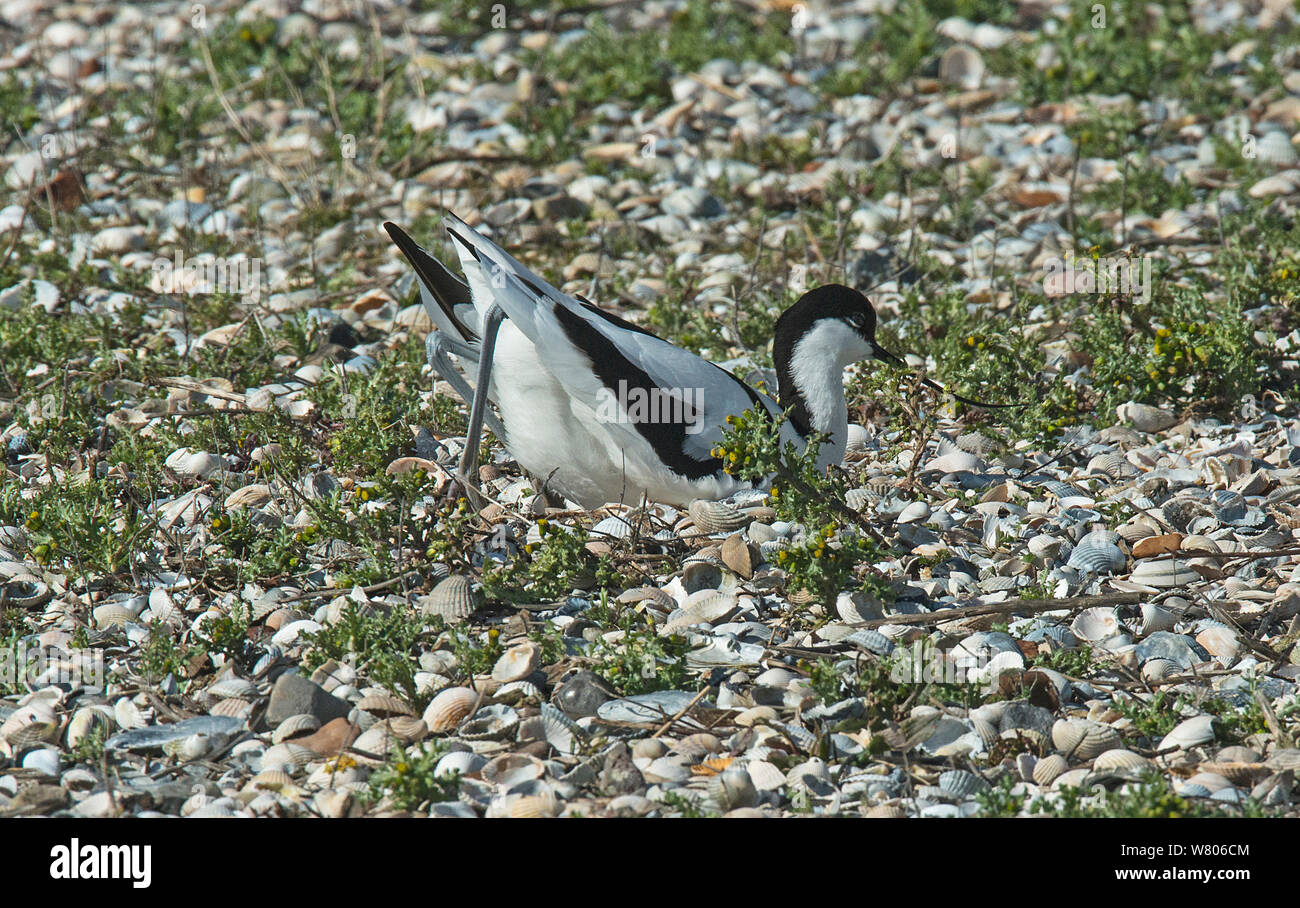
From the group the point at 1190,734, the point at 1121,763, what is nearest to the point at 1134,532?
the point at 1190,734

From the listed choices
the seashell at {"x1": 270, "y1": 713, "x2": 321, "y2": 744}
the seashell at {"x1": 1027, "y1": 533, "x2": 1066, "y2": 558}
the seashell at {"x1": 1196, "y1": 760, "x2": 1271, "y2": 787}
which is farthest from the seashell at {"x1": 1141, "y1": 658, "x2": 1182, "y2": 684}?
the seashell at {"x1": 270, "y1": 713, "x2": 321, "y2": 744}

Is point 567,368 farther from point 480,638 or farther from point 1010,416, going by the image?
point 1010,416

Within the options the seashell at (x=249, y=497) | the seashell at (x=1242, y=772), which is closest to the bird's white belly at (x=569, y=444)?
the seashell at (x=249, y=497)

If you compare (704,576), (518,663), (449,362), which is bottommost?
(518,663)

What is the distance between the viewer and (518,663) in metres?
3.77

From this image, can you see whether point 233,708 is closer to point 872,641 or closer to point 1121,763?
point 872,641

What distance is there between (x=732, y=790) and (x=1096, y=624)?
125 centimetres

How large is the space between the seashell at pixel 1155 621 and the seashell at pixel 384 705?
1972 millimetres

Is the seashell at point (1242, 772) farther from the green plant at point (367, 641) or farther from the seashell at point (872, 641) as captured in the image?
the green plant at point (367, 641)

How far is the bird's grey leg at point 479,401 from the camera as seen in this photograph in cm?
448

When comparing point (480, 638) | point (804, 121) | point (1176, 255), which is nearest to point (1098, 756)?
point (480, 638)

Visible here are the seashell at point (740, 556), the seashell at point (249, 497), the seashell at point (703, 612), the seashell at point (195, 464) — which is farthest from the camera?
the seashell at point (195, 464)

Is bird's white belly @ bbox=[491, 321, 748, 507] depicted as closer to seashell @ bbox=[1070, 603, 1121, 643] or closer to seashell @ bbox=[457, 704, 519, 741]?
seashell @ bbox=[457, 704, 519, 741]

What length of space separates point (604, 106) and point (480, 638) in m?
4.72
